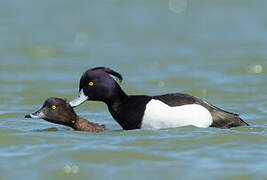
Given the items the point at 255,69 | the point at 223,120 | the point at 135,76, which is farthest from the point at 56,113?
the point at 255,69

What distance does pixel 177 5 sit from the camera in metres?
28.0

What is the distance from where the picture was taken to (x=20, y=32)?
941 inches

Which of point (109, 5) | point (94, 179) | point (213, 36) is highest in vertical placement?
point (109, 5)

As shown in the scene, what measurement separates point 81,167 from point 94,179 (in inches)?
15.5

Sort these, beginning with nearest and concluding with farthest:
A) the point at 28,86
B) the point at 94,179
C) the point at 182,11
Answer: the point at 94,179
the point at 28,86
the point at 182,11

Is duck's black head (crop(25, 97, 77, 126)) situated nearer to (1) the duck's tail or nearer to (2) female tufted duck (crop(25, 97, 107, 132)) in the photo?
(2) female tufted duck (crop(25, 97, 107, 132))

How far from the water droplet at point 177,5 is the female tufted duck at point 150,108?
16461 millimetres

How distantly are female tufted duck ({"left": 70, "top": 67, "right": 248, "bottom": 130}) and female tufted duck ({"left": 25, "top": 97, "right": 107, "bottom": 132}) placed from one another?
240 mm

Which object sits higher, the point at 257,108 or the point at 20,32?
the point at 20,32

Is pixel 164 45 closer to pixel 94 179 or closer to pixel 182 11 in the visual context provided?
pixel 182 11

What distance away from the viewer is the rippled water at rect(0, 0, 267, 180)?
8.91 metres

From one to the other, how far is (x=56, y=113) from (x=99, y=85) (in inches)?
31.0

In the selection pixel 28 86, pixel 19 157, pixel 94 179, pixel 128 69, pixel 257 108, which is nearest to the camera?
pixel 94 179

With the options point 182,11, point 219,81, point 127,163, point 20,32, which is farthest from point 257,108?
point 182,11
